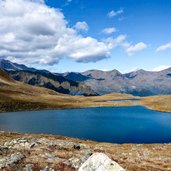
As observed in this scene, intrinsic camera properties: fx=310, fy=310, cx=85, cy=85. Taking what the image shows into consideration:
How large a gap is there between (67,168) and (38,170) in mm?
2928

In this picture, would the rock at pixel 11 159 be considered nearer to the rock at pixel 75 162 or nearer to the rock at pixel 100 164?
the rock at pixel 75 162

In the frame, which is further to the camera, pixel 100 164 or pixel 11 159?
pixel 11 159

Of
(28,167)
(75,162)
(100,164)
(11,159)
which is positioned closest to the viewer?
(100,164)

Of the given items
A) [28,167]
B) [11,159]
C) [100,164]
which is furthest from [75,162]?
[100,164]

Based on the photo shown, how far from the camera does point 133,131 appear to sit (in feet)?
382

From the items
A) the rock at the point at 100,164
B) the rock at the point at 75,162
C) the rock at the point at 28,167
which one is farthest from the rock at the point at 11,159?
the rock at the point at 100,164

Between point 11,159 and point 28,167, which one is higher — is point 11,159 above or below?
above

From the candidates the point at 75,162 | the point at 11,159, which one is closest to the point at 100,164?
the point at 75,162

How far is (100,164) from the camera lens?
23.2 metres

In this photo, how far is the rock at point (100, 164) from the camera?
22.9 m

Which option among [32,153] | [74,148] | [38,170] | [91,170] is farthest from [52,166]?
[74,148]

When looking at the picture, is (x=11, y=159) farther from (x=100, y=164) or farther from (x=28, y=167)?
(x=100, y=164)

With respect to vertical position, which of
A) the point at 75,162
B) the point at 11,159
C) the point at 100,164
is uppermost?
the point at 100,164

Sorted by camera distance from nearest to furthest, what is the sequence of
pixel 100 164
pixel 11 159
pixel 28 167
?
1. pixel 100 164
2. pixel 28 167
3. pixel 11 159
